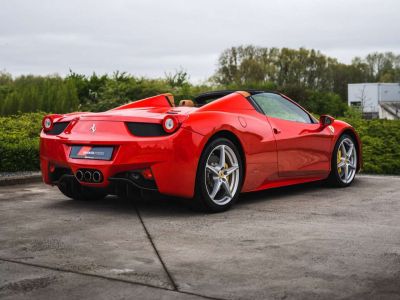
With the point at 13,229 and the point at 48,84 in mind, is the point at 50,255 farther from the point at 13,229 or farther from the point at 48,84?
the point at 48,84

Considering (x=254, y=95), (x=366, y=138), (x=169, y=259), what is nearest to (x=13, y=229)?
(x=169, y=259)

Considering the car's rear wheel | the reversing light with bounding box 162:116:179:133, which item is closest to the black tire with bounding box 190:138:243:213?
the reversing light with bounding box 162:116:179:133

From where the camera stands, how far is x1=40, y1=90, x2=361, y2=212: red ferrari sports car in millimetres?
5828

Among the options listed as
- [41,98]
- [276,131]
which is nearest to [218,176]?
[276,131]

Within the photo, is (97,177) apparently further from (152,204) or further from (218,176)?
(218,176)

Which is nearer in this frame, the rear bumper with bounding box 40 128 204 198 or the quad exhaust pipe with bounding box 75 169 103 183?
the rear bumper with bounding box 40 128 204 198

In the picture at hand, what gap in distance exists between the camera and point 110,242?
15.8 ft

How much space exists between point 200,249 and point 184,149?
1.46 m

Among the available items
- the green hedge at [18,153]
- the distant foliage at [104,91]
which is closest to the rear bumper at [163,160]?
the green hedge at [18,153]

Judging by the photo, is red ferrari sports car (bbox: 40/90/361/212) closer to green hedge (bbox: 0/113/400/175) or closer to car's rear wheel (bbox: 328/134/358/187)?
car's rear wheel (bbox: 328/134/358/187)

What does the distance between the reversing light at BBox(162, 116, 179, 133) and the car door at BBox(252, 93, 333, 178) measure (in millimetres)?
1483

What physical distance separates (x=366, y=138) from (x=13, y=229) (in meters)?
7.80

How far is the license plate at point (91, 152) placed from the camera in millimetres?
5930

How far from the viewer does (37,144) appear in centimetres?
994
